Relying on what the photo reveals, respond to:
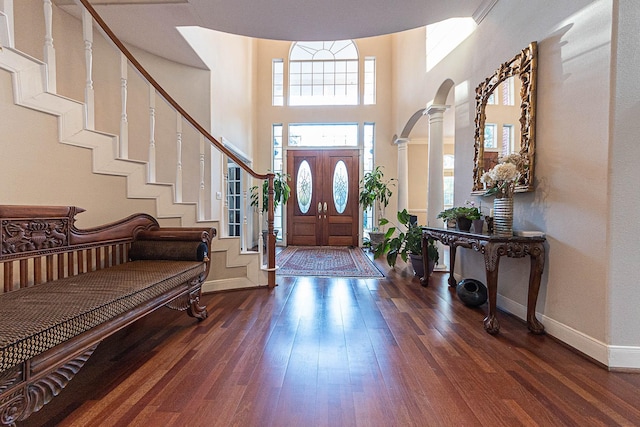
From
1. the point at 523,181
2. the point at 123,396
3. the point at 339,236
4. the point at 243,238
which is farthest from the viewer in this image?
the point at 339,236

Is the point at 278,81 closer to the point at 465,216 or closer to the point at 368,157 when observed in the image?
the point at 368,157

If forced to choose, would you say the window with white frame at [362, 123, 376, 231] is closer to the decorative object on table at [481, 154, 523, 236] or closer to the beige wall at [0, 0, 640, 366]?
the beige wall at [0, 0, 640, 366]

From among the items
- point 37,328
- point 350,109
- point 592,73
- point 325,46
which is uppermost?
point 325,46

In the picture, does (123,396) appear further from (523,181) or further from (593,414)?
(523,181)

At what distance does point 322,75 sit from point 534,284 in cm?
659

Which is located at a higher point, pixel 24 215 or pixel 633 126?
pixel 633 126

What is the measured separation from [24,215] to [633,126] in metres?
3.41

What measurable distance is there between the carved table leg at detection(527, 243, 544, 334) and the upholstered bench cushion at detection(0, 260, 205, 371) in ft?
8.16

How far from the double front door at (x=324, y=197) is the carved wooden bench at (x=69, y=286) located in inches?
182

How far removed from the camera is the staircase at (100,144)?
5.73 ft

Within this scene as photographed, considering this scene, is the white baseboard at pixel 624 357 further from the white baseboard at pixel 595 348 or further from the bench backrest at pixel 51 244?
the bench backrest at pixel 51 244

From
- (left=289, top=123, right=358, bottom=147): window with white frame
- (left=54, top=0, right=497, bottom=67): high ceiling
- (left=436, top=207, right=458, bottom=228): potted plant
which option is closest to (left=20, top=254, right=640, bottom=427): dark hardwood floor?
(left=436, top=207, right=458, bottom=228): potted plant

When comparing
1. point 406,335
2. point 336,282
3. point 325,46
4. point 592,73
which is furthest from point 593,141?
point 325,46

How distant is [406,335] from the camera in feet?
6.87
